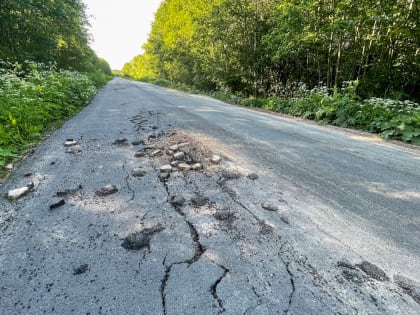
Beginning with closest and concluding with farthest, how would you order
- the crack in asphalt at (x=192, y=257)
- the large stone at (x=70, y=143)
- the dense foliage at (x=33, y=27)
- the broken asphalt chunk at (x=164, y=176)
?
the crack in asphalt at (x=192, y=257) → the broken asphalt chunk at (x=164, y=176) → the large stone at (x=70, y=143) → the dense foliage at (x=33, y=27)

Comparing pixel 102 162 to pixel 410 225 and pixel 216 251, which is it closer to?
pixel 216 251

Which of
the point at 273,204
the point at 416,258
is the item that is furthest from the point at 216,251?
the point at 416,258

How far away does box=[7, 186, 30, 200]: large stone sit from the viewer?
2119mm

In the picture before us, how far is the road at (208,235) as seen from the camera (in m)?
1.22

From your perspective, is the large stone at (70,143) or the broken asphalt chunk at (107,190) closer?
the broken asphalt chunk at (107,190)

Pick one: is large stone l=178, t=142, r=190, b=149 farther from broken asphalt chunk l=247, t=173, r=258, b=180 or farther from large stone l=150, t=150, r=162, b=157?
broken asphalt chunk l=247, t=173, r=258, b=180

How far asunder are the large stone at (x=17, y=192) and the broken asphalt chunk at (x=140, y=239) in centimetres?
127

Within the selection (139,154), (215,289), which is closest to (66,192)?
(139,154)

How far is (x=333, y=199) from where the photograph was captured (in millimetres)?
2225

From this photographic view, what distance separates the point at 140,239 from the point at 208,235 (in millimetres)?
467

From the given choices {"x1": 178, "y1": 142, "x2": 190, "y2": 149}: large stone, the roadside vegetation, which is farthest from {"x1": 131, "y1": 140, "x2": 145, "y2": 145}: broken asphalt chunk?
the roadside vegetation

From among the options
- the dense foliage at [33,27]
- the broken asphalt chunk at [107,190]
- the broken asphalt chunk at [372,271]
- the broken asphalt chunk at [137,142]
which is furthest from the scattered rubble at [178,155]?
the dense foliage at [33,27]

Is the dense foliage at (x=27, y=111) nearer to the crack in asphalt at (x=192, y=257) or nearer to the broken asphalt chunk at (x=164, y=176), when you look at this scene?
the broken asphalt chunk at (x=164, y=176)

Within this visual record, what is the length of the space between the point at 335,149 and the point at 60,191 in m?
3.83
